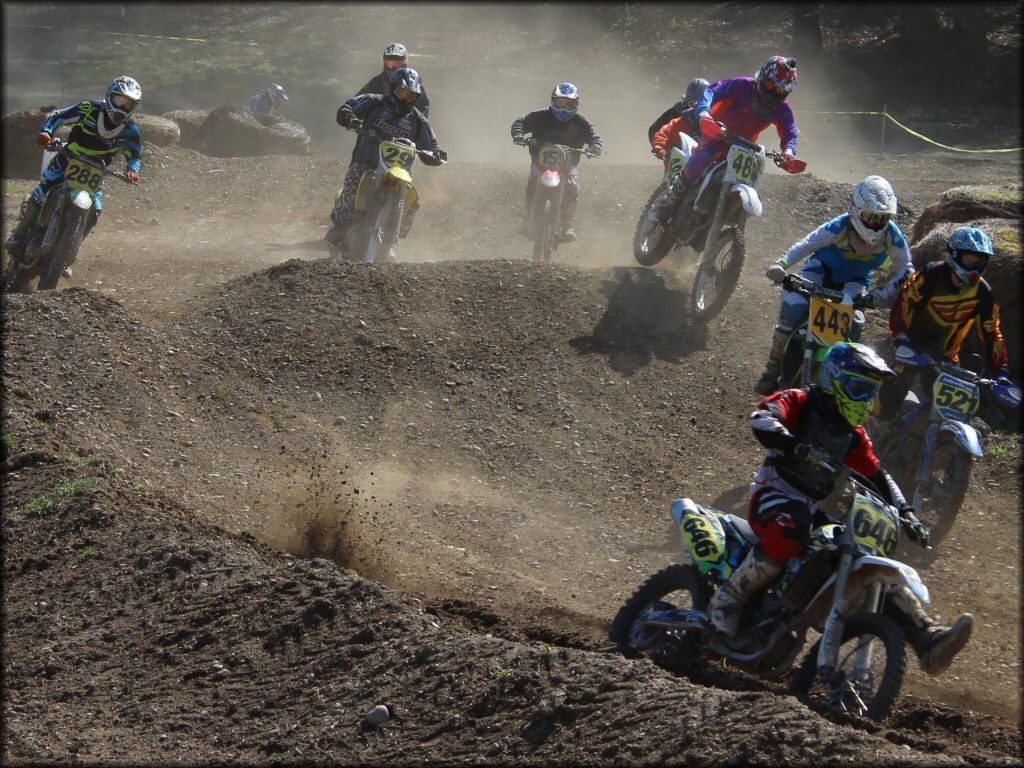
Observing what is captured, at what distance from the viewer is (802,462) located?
6258mm

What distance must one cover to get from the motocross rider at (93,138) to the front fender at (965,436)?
855cm

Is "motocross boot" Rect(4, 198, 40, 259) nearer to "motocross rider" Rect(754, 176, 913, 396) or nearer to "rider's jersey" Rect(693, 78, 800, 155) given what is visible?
"rider's jersey" Rect(693, 78, 800, 155)

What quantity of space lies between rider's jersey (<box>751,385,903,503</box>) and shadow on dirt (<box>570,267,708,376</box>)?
16.7 ft

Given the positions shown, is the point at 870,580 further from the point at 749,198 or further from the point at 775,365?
the point at 749,198

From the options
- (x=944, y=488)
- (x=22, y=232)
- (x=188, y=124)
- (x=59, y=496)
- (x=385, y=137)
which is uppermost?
(x=188, y=124)

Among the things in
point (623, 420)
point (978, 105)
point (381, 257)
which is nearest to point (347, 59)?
point (978, 105)

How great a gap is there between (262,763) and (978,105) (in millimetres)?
27274

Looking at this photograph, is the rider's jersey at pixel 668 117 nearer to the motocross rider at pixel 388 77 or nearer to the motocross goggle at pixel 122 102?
the motocross rider at pixel 388 77

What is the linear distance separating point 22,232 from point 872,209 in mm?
8863

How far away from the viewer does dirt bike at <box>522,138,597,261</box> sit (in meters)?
15.0

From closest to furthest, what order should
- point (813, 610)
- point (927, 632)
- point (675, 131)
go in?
point (927, 632) < point (813, 610) < point (675, 131)

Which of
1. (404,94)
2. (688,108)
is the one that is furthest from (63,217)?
(688,108)

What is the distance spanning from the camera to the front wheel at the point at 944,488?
28.5 ft

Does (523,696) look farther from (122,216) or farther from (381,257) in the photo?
(122,216)
